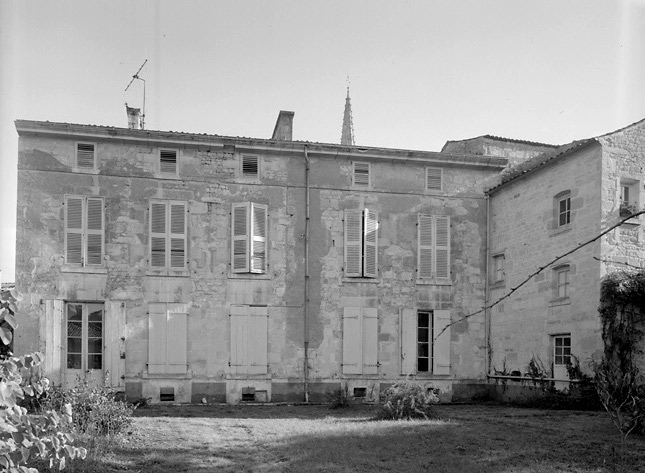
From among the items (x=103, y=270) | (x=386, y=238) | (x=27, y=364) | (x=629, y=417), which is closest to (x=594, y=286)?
(x=629, y=417)

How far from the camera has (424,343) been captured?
59.2 feet

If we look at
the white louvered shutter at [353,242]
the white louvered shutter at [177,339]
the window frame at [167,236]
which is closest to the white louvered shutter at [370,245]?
the white louvered shutter at [353,242]

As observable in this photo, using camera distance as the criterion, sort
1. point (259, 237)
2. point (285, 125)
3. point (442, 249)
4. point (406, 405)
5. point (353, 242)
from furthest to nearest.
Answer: point (285, 125) < point (442, 249) < point (353, 242) < point (259, 237) < point (406, 405)

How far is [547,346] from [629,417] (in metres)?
5.25

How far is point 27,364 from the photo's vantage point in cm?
376

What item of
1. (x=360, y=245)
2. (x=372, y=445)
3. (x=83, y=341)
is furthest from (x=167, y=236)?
(x=372, y=445)

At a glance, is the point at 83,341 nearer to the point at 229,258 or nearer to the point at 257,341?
the point at 229,258

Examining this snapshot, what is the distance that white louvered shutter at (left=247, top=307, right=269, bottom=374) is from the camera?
55.4 feet

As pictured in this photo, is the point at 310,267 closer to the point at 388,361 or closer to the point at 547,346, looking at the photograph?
the point at 388,361

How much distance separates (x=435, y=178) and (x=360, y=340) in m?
5.05

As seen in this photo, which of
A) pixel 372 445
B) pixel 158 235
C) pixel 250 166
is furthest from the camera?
pixel 250 166

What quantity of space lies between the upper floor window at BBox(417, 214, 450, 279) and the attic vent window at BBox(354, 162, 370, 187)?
178 centimetres

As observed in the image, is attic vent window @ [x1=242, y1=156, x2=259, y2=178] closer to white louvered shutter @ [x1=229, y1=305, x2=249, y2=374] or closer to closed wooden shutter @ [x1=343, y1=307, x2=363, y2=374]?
white louvered shutter @ [x1=229, y1=305, x2=249, y2=374]

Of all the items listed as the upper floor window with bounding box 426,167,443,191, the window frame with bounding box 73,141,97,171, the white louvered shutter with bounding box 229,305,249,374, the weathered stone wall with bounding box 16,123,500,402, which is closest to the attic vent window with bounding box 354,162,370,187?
the weathered stone wall with bounding box 16,123,500,402
